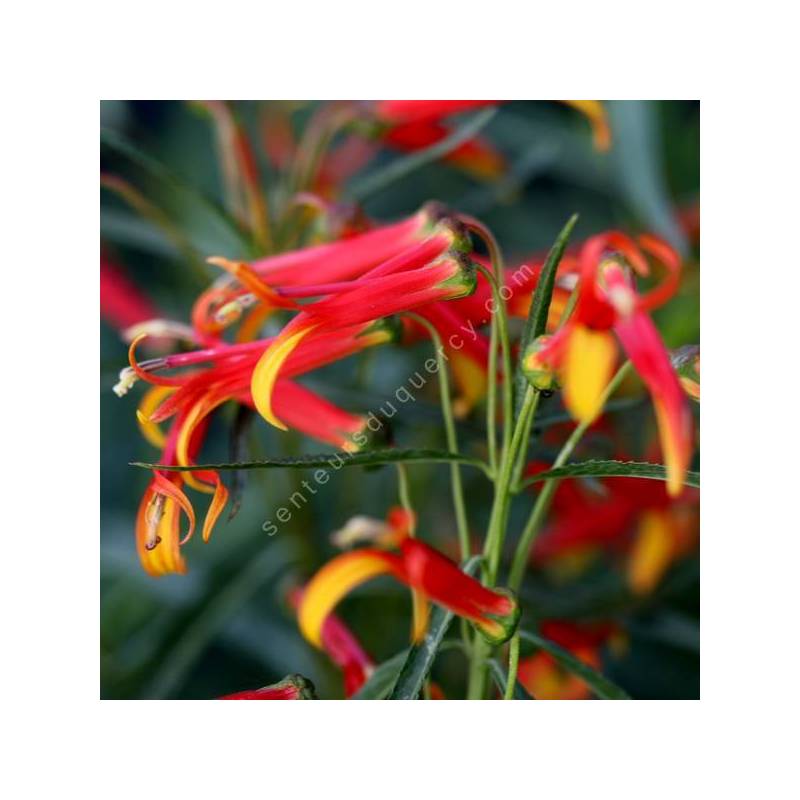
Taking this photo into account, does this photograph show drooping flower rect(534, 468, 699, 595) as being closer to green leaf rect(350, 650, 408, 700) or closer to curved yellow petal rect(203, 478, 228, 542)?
green leaf rect(350, 650, 408, 700)

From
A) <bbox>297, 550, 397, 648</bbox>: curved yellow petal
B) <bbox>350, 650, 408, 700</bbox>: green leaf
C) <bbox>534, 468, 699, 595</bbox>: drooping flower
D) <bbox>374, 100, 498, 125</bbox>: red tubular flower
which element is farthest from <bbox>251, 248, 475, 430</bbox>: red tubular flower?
<bbox>534, 468, 699, 595</bbox>: drooping flower

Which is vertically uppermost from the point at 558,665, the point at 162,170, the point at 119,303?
the point at 162,170

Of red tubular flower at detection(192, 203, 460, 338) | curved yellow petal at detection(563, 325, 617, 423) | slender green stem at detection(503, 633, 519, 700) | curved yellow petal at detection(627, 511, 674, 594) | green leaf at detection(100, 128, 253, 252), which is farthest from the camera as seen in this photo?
curved yellow petal at detection(627, 511, 674, 594)

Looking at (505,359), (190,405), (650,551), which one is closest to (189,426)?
(190,405)

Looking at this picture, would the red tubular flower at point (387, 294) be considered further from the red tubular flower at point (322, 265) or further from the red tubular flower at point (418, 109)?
the red tubular flower at point (418, 109)

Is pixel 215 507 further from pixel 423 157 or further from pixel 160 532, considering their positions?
pixel 423 157

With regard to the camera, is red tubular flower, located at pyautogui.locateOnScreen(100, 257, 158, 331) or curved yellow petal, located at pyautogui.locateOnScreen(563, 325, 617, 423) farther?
red tubular flower, located at pyautogui.locateOnScreen(100, 257, 158, 331)
